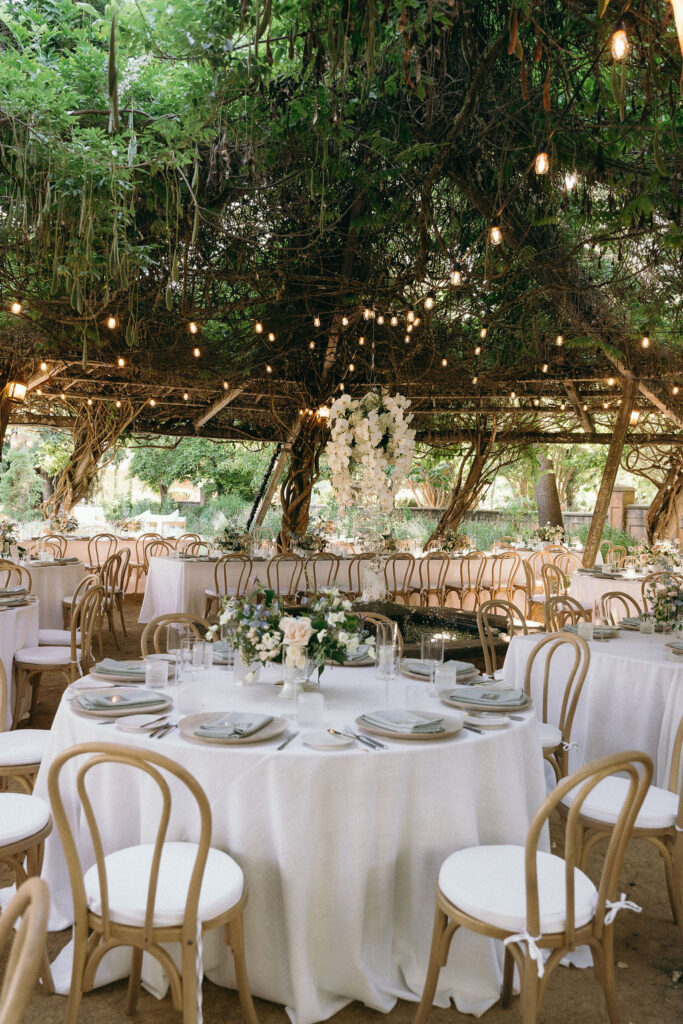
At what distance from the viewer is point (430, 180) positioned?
5.03m

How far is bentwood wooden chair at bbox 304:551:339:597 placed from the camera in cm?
899

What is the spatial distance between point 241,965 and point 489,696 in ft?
4.36

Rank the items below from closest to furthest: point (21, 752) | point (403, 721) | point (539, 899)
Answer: point (539, 899)
point (403, 721)
point (21, 752)

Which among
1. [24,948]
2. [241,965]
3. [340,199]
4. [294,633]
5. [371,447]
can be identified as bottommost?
[241,965]

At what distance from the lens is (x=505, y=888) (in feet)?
7.41

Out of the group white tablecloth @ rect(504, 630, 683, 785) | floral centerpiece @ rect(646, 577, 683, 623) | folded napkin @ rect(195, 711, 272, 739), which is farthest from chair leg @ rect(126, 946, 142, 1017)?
floral centerpiece @ rect(646, 577, 683, 623)

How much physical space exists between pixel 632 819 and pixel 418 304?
6491 mm

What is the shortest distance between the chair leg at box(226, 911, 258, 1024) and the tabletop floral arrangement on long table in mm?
926

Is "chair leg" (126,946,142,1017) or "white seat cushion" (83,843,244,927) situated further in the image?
"chair leg" (126,946,142,1017)

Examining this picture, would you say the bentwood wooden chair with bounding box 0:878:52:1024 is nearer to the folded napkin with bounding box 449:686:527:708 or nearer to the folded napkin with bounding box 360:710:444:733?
the folded napkin with bounding box 360:710:444:733

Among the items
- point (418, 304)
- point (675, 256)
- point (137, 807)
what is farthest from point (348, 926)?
point (418, 304)

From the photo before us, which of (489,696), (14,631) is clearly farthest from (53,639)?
(489,696)

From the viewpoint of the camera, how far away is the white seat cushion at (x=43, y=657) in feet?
17.6

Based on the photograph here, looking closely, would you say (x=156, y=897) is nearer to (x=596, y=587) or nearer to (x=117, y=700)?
(x=117, y=700)
